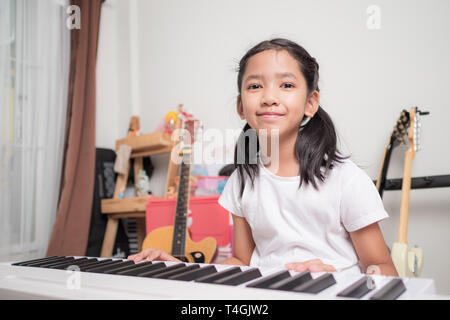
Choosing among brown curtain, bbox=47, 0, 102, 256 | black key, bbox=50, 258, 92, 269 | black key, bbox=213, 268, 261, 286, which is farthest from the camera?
brown curtain, bbox=47, 0, 102, 256

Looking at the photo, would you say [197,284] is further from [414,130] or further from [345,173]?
[414,130]

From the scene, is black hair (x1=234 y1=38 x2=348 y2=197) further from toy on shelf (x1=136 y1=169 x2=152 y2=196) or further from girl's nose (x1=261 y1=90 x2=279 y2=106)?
toy on shelf (x1=136 y1=169 x2=152 y2=196)

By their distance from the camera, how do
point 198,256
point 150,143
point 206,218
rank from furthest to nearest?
point 150,143, point 206,218, point 198,256

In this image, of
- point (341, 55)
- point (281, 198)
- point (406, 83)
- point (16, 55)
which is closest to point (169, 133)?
point (16, 55)

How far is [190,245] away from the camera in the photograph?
2016 millimetres

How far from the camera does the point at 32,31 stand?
2.43 meters

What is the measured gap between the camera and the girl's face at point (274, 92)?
983 millimetres

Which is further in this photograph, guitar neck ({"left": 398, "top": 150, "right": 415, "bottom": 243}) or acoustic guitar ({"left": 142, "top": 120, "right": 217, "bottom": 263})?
acoustic guitar ({"left": 142, "top": 120, "right": 217, "bottom": 263})

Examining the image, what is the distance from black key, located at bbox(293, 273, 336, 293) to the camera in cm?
50

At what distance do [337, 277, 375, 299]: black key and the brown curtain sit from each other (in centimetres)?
228

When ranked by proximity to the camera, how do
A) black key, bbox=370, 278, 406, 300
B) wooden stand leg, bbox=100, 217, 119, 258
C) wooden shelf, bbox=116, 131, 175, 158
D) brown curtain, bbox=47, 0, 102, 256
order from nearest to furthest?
black key, bbox=370, 278, 406, 300
brown curtain, bbox=47, 0, 102, 256
wooden shelf, bbox=116, 131, 175, 158
wooden stand leg, bbox=100, 217, 119, 258

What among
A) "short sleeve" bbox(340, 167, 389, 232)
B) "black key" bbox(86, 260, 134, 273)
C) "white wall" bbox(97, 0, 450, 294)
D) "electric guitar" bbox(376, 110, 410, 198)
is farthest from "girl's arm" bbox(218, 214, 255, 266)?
"white wall" bbox(97, 0, 450, 294)

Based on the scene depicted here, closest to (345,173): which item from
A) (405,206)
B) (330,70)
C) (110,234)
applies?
(405,206)

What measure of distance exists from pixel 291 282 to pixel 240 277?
91 millimetres
